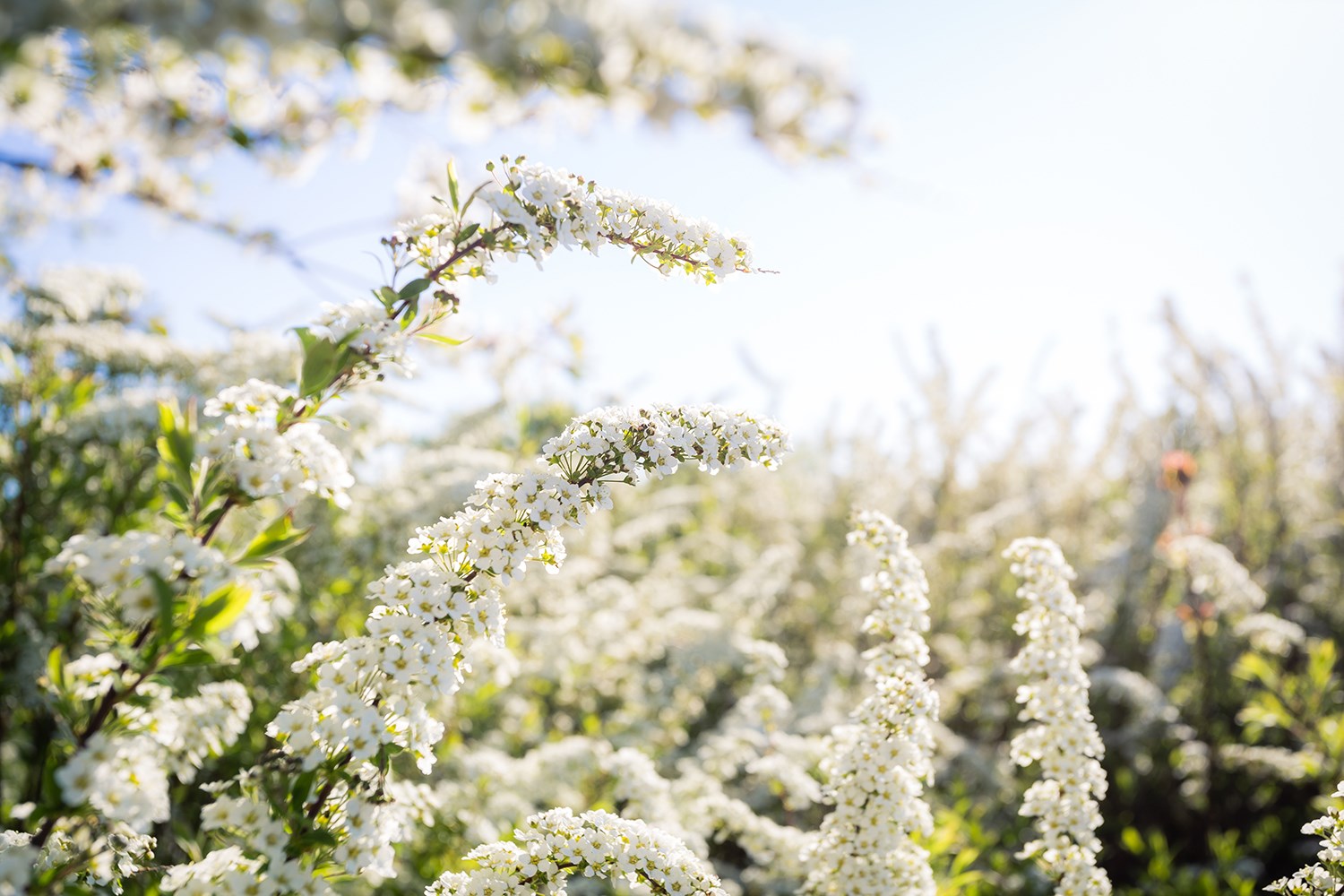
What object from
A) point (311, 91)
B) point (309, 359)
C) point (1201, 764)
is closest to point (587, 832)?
point (309, 359)

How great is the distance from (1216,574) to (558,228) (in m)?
5.81

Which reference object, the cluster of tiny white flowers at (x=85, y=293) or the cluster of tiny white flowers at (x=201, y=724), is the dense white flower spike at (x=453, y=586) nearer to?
the cluster of tiny white flowers at (x=201, y=724)

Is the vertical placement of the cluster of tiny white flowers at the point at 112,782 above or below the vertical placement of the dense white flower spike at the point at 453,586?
below

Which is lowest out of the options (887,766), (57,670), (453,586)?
(57,670)

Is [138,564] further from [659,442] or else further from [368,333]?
[659,442]

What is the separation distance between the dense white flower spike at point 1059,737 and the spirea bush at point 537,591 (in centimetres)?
2

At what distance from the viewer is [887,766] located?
8.55 ft

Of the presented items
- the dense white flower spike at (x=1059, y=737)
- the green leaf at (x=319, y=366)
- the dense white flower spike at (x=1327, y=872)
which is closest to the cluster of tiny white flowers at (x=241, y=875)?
the green leaf at (x=319, y=366)

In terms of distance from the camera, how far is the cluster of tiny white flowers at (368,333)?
184 cm

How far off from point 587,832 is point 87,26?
2.32 metres

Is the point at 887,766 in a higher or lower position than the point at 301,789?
higher

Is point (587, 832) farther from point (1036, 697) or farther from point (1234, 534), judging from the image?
point (1234, 534)

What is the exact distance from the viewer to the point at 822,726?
212 inches

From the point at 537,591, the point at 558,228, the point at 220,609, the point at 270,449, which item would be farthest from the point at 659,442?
the point at 537,591
